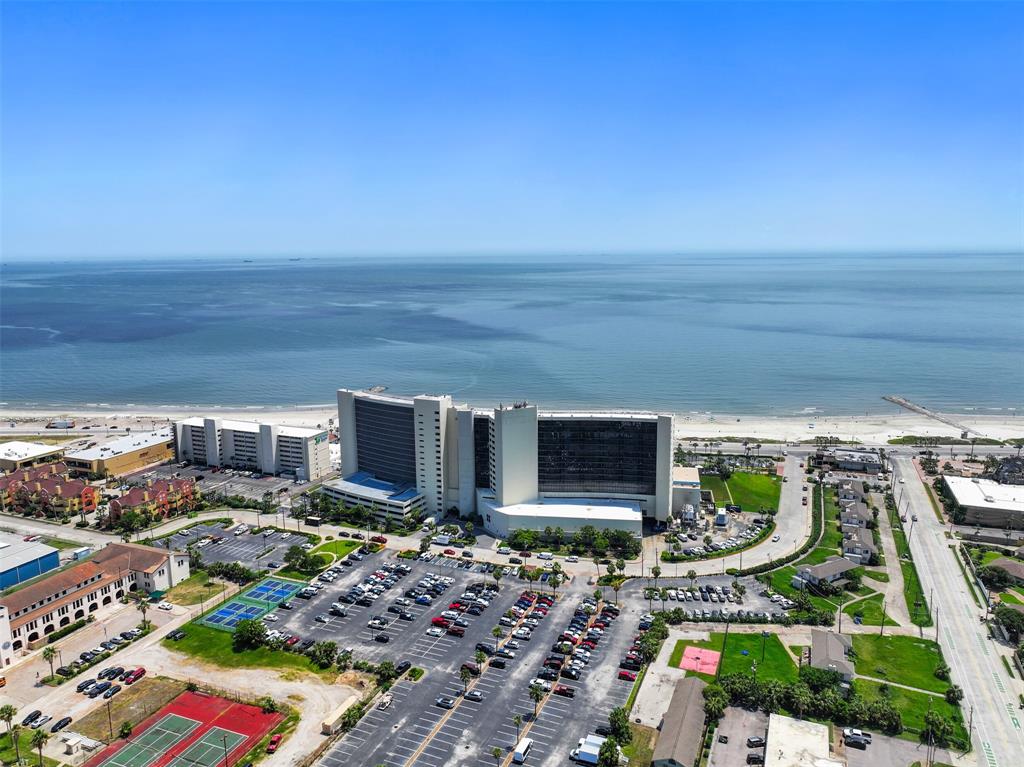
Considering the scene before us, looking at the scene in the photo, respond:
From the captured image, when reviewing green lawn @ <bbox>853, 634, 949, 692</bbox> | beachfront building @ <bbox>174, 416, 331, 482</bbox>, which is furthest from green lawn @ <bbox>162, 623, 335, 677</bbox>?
beachfront building @ <bbox>174, 416, 331, 482</bbox>

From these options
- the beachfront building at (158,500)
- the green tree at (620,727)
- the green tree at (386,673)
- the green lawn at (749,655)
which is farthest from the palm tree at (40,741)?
the green lawn at (749,655)

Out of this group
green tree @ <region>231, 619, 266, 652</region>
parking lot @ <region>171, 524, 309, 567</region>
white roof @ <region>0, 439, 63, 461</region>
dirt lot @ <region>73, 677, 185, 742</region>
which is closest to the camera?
dirt lot @ <region>73, 677, 185, 742</region>

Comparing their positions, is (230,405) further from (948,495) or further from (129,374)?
(948,495)

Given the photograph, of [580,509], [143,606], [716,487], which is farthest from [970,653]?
[143,606]

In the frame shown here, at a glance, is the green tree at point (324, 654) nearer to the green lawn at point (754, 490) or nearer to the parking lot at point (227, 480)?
the parking lot at point (227, 480)

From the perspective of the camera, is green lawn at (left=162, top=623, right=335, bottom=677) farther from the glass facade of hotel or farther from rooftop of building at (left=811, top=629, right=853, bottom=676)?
the glass facade of hotel

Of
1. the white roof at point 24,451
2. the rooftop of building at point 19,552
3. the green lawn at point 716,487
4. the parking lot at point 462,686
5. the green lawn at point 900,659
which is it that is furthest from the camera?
the white roof at point 24,451

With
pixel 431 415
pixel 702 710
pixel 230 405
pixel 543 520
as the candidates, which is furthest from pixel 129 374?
pixel 702 710

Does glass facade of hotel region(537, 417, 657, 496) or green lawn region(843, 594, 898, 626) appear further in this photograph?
glass facade of hotel region(537, 417, 657, 496)
